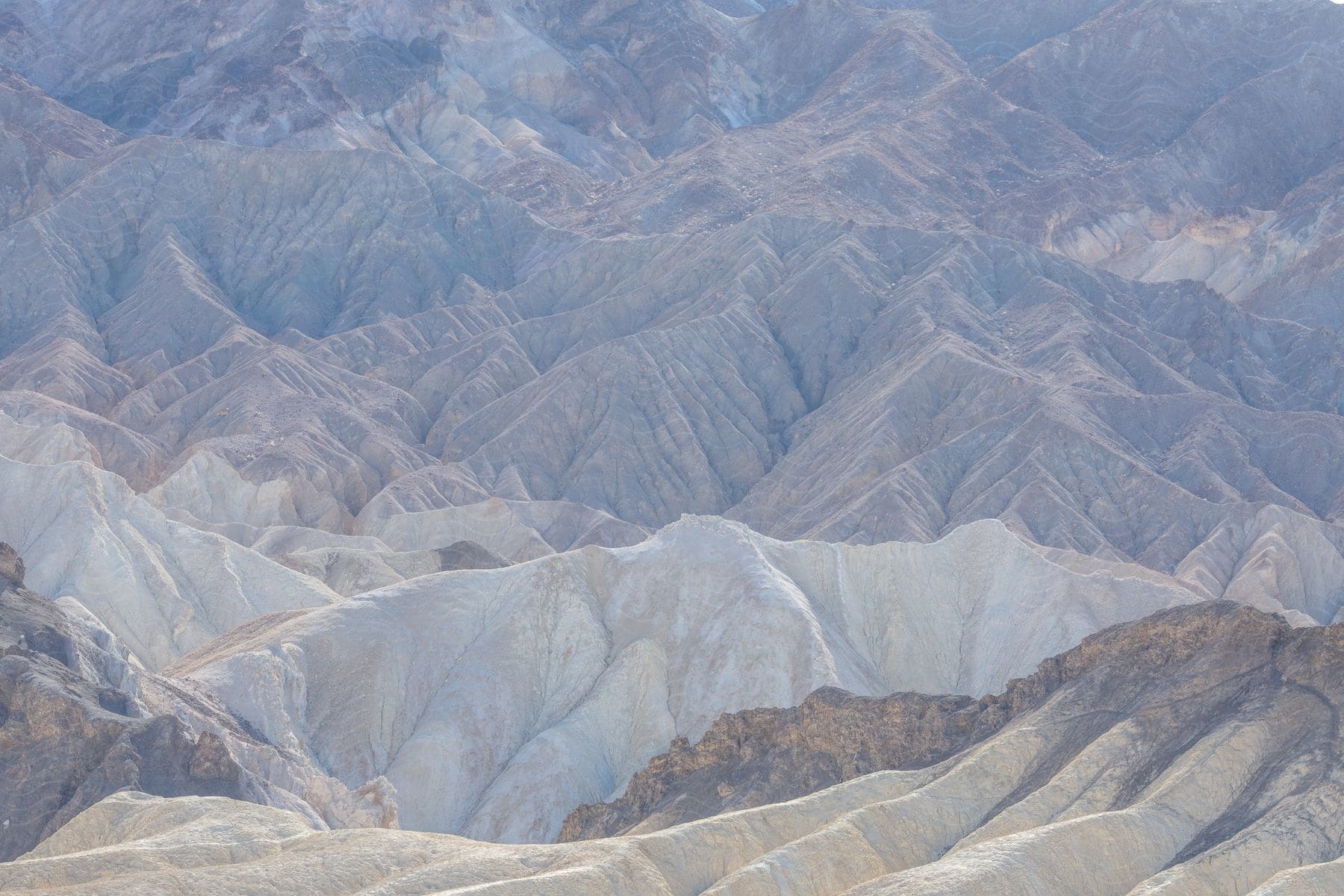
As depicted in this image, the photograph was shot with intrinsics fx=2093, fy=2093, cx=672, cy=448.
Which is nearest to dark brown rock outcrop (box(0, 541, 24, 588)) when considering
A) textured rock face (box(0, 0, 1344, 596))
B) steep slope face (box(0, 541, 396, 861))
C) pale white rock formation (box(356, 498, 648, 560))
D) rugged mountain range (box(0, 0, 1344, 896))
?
steep slope face (box(0, 541, 396, 861))

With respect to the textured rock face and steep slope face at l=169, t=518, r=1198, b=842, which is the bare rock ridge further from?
the textured rock face

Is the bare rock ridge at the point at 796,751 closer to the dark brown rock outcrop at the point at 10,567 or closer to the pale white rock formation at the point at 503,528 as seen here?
the dark brown rock outcrop at the point at 10,567

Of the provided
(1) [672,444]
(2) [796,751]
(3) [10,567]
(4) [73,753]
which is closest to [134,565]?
(3) [10,567]

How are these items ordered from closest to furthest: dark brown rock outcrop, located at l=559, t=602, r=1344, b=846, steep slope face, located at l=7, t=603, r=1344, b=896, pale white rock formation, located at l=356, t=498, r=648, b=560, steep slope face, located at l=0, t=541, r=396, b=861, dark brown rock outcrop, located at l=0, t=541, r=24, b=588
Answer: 1. steep slope face, located at l=7, t=603, r=1344, b=896
2. dark brown rock outcrop, located at l=559, t=602, r=1344, b=846
3. steep slope face, located at l=0, t=541, r=396, b=861
4. dark brown rock outcrop, located at l=0, t=541, r=24, b=588
5. pale white rock formation, located at l=356, t=498, r=648, b=560

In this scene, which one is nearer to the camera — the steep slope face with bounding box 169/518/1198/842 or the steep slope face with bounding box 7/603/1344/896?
the steep slope face with bounding box 7/603/1344/896

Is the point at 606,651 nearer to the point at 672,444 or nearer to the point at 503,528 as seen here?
the point at 503,528

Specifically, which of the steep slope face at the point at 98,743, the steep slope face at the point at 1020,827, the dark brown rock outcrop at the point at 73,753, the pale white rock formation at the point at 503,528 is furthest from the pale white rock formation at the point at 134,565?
the steep slope face at the point at 1020,827
